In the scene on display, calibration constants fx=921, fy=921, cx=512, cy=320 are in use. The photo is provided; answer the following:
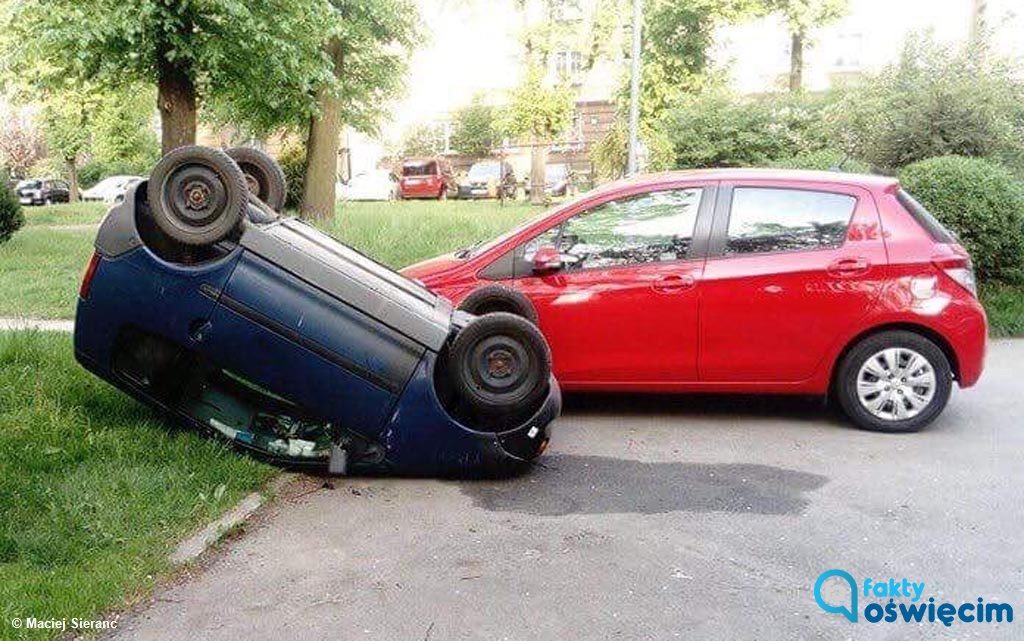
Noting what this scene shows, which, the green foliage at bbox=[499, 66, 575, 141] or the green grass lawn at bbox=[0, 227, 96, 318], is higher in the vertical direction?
the green foliage at bbox=[499, 66, 575, 141]

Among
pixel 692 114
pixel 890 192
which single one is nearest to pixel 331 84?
pixel 692 114

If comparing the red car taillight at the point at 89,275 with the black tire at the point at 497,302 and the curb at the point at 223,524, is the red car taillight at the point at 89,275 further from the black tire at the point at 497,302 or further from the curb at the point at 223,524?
the black tire at the point at 497,302

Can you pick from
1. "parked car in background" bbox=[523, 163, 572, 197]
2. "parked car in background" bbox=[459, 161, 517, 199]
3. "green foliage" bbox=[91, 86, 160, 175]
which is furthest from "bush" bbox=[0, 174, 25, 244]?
"parked car in background" bbox=[459, 161, 517, 199]

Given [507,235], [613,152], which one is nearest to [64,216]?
[613,152]

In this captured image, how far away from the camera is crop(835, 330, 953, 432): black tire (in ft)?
20.2

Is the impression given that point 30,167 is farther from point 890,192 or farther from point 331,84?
point 890,192

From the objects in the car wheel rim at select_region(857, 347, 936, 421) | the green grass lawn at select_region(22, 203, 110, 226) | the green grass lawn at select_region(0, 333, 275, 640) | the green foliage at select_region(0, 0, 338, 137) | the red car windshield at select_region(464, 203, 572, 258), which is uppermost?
the green foliage at select_region(0, 0, 338, 137)

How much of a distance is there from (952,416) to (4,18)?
1478 cm

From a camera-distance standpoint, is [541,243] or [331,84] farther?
[331,84]

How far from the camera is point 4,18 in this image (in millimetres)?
14594

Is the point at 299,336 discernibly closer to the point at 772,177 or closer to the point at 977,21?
the point at 772,177

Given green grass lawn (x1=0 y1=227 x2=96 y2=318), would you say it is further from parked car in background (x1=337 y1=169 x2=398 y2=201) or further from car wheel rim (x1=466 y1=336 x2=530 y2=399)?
parked car in background (x1=337 y1=169 x2=398 y2=201)

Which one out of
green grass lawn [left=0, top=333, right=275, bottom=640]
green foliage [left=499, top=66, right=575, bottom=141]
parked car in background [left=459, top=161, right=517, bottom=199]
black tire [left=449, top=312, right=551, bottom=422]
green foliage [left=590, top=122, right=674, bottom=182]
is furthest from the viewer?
parked car in background [left=459, top=161, right=517, bottom=199]

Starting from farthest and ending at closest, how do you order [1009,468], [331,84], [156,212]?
[331,84]
[1009,468]
[156,212]
